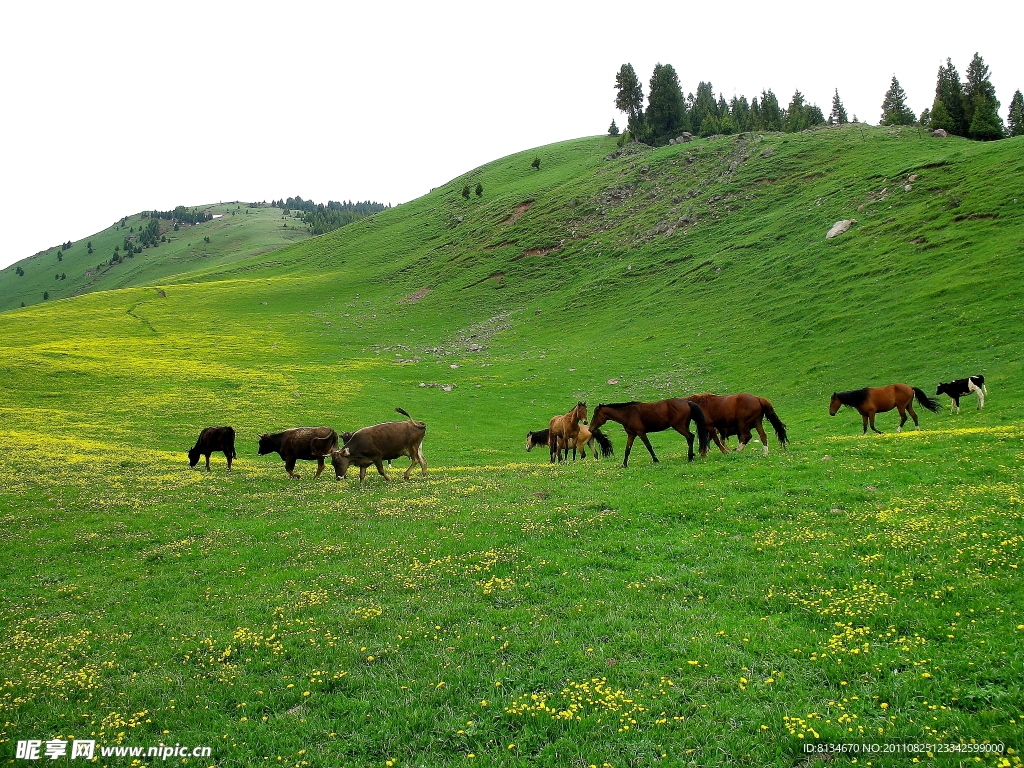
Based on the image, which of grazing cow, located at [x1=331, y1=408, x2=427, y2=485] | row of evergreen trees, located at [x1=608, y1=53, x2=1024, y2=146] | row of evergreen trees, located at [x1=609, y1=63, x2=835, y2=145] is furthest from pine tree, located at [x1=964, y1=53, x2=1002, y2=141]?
grazing cow, located at [x1=331, y1=408, x2=427, y2=485]

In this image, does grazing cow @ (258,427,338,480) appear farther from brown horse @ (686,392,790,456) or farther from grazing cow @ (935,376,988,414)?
grazing cow @ (935,376,988,414)

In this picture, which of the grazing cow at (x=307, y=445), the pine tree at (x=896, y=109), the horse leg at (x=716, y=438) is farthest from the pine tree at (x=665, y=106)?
the grazing cow at (x=307, y=445)

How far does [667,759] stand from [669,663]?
1.80m

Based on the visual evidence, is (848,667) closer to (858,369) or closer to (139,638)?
(139,638)

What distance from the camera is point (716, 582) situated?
10305mm

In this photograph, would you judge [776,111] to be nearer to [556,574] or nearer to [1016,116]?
[1016,116]

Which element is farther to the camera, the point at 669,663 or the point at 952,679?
the point at 669,663

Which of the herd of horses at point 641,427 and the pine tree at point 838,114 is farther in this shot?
the pine tree at point 838,114

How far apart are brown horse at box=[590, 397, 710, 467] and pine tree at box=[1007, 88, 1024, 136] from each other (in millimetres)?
100235

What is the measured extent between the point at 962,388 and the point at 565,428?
2085 cm

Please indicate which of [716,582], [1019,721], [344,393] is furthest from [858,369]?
[344,393]

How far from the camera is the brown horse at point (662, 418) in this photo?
68.2ft

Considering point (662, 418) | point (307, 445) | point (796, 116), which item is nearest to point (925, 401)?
point (662, 418)

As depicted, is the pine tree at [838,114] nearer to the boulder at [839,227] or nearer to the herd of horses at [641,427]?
the boulder at [839,227]
